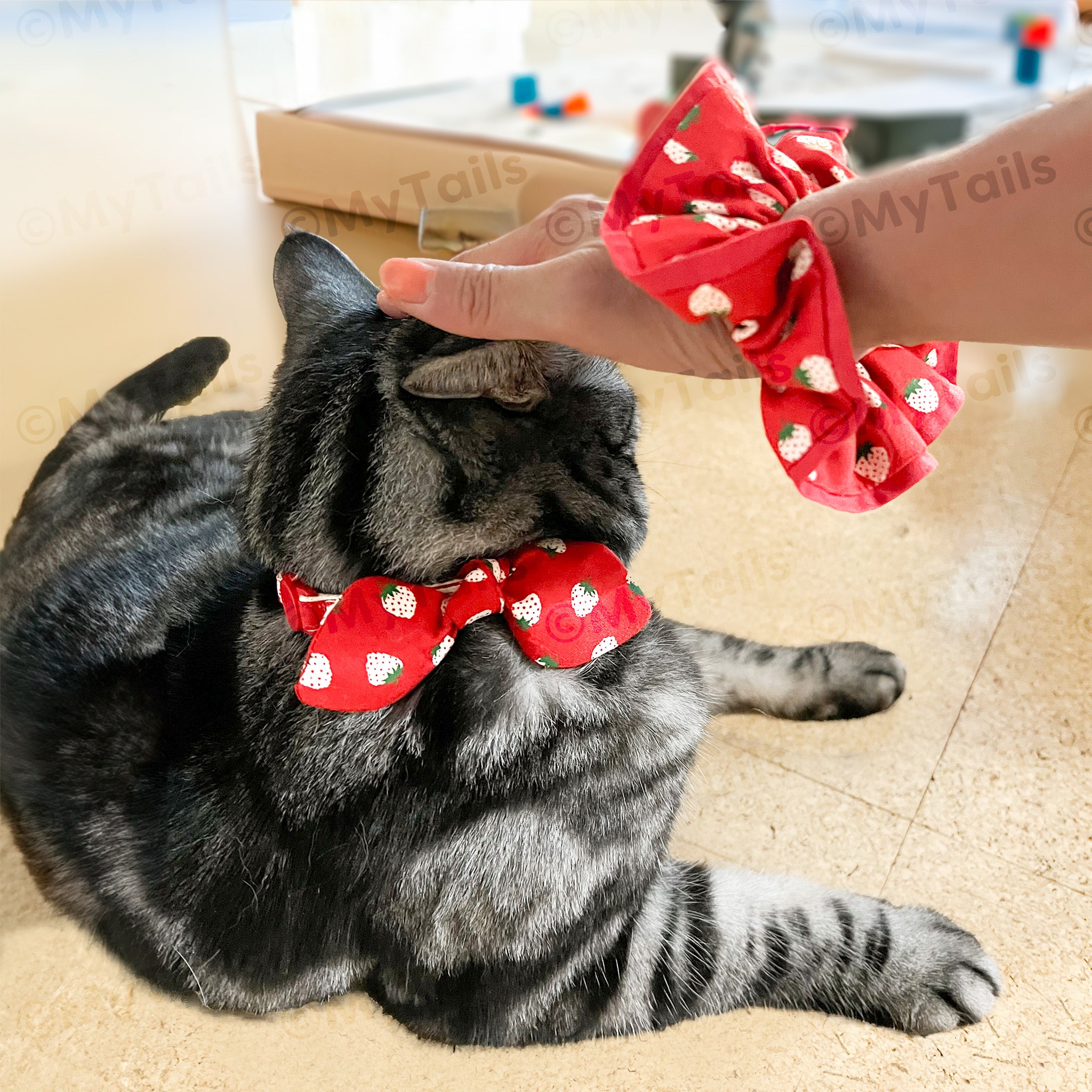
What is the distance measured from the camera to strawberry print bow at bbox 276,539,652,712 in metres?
0.64

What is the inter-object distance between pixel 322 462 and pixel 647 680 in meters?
0.36

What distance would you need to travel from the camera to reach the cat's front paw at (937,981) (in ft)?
2.74

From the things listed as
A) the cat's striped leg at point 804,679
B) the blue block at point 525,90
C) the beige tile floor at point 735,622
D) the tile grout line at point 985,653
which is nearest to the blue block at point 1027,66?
the beige tile floor at point 735,622

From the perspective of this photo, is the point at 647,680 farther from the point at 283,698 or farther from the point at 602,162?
the point at 602,162

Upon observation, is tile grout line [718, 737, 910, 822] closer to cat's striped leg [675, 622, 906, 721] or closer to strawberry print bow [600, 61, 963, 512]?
cat's striped leg [675, 622, 906, 721]

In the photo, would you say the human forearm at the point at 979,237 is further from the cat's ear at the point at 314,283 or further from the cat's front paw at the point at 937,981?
the cat's front paw at the point at 937,981

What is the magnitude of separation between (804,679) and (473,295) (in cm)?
68

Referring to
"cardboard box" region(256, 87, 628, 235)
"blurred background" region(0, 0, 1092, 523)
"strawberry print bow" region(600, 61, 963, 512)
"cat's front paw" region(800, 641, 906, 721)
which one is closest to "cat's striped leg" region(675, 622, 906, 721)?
"cat's front paw" region(800, 641, 906, 721)

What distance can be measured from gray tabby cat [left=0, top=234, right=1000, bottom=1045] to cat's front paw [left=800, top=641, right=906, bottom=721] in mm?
227

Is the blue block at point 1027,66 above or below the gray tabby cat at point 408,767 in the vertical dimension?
above

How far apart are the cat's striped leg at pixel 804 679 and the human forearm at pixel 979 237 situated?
562mm

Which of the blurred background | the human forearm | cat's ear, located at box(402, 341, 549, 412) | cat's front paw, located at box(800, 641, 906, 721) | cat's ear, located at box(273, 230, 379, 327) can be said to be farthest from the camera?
the blurred background

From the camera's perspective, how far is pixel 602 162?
1647 millimetres

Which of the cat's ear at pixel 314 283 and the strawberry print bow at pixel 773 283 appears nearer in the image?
the strawberry print bow at pixel 773 283
